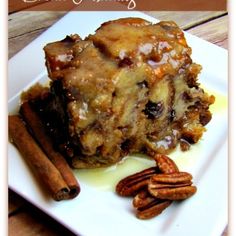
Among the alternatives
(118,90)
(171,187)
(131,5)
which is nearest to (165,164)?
(171,187)

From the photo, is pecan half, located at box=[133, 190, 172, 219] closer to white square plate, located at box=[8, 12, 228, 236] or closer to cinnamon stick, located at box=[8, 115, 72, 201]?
white square plate, located at box=[8, 12, 228, 236]

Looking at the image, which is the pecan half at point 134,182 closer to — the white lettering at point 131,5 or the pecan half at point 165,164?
the pecan half at point 165,164

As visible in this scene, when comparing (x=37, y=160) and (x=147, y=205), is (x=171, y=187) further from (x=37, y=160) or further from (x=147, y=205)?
(x=37, y=160)

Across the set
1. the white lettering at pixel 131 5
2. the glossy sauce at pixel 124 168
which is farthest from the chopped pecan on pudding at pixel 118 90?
the white lettering at pixel 131 5

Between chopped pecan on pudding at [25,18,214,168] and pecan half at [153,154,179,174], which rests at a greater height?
chopped pecan on pudding at [25,18,214,168]

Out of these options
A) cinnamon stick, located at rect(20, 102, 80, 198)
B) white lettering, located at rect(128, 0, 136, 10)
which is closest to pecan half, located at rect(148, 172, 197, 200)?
cinnamon stick, located at rect(20, 102, 80, 198)
